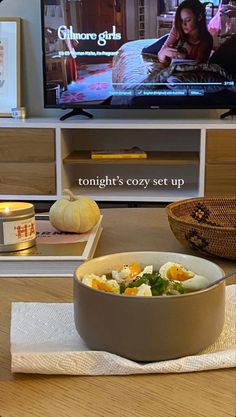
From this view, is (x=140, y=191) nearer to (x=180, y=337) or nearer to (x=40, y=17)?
(x=40, y=17)

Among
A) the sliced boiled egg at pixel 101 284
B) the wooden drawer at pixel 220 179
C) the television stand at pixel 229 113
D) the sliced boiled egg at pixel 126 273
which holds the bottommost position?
the wooden drawer at pixel 220 179

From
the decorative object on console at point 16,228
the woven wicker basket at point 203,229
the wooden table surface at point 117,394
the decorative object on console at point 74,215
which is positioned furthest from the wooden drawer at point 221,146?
the wooden table surface at point 117,394

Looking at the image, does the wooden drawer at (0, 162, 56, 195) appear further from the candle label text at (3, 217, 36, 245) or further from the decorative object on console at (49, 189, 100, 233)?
the candle label text at (3, 217, 36, 245)

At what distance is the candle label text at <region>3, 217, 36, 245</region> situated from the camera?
3.46ft

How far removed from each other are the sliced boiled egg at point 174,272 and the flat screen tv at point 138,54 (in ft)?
7.88

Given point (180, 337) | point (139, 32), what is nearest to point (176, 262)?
point (180, 337)

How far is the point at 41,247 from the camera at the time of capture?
1.10 m

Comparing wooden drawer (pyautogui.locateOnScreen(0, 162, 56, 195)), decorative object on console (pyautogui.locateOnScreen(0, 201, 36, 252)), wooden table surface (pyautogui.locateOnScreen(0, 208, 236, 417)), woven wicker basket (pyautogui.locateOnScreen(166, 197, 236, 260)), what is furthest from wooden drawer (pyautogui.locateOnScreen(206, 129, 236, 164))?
wooden table surface (pyautogui.locateOnScreen(0, 208, 236, 417))

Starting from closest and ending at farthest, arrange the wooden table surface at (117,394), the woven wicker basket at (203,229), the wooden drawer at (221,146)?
the wooden table surface at (117,394)
the woven wicker basket at (203,229)
the wooden drawer at (221,146)

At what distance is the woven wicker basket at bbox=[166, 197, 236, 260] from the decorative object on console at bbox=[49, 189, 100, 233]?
0.15 meters

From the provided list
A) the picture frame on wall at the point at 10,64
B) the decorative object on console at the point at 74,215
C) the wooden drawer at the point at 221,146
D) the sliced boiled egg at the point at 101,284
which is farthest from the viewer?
the picture frame on wall at the point at 10,64

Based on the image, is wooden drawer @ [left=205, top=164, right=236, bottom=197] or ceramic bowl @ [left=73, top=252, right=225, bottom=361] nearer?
ceramic bowl @ [left=73, top=252, right=225, bottom=361]

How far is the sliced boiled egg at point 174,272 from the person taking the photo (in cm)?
79

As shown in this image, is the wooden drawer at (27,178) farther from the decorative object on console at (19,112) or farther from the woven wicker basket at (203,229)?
the woven wicker basket at (203,229)
